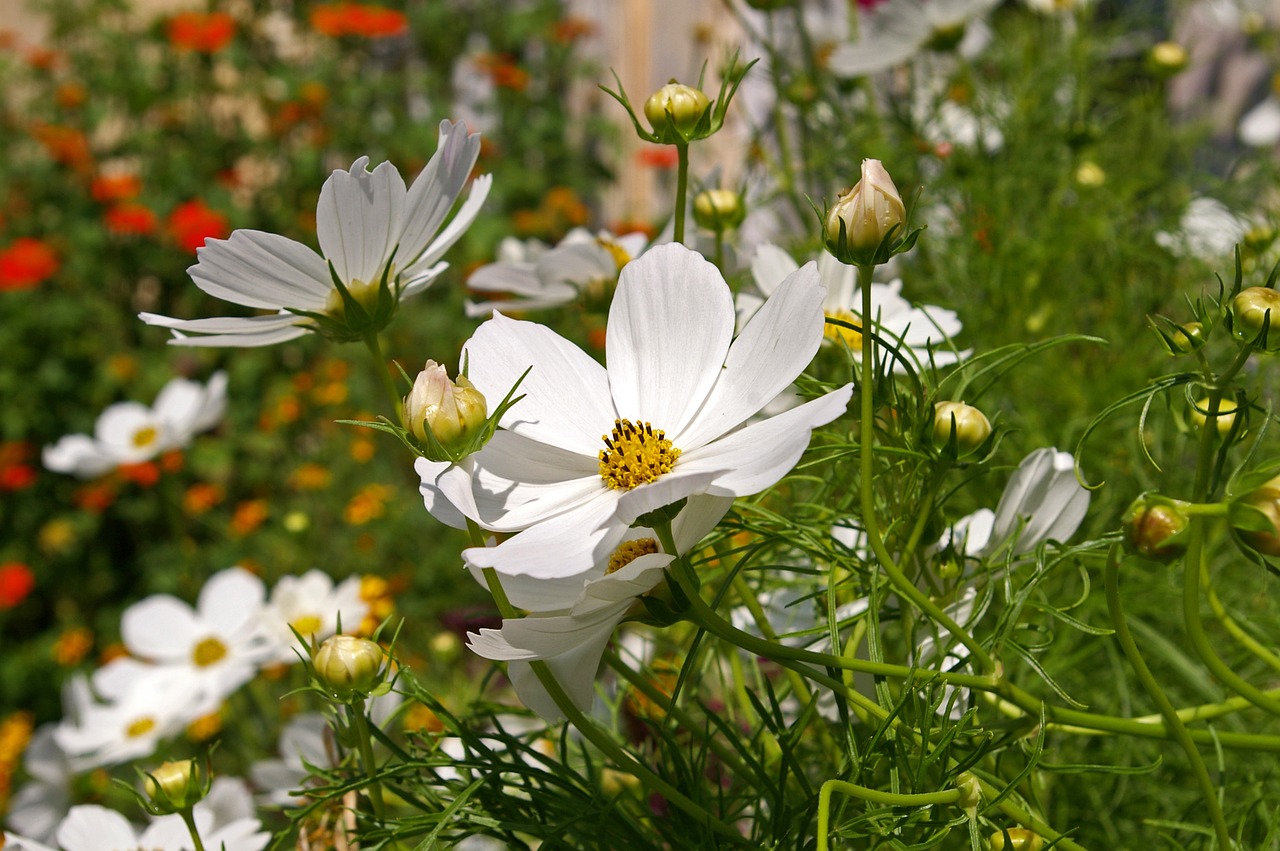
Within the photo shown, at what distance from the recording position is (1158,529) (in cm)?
29

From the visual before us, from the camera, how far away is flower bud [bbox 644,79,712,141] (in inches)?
16.6

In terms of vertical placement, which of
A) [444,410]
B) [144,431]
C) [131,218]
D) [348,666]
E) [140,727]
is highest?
[444,410]

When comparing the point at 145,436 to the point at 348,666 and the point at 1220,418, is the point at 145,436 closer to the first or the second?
the point at 348,666

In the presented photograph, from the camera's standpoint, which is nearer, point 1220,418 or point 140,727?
point 1220,418

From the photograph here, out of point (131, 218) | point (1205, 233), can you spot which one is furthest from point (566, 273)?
point (131, 218)

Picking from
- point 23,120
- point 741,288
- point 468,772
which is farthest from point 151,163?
point 468,772

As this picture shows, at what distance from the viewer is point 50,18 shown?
240 centimetres

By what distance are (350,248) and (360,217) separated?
1 centimetres

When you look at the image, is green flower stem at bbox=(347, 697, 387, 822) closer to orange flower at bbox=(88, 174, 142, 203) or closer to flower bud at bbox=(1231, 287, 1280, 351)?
flower bud at bbox=(1231, 287, 1280, 351)

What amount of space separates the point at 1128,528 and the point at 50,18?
2.67 meters

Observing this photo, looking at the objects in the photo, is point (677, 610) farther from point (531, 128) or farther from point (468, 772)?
point (531, 128)

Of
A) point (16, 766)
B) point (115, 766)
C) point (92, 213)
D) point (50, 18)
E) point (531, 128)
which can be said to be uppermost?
point (50, 18)

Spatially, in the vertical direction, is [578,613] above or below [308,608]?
above

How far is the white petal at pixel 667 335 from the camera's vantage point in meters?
0.36
